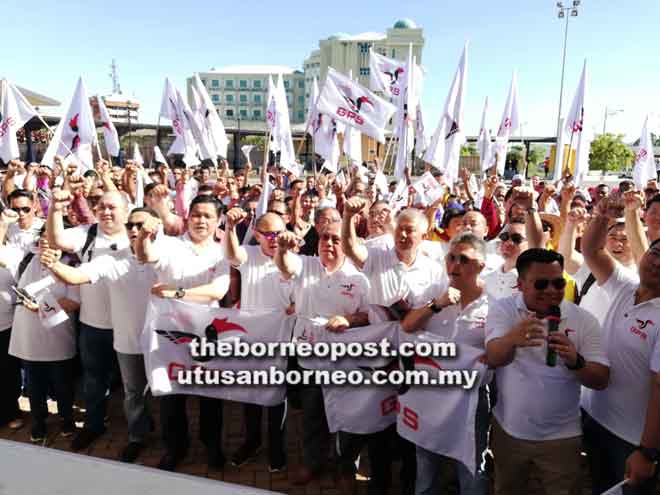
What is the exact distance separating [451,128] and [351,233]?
Result: 16.4ft

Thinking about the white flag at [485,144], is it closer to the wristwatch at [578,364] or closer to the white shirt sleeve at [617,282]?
the white shirt sleeve at [617,282]

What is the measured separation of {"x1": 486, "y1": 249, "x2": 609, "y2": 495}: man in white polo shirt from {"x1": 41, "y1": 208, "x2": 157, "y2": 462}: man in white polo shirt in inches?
89.9

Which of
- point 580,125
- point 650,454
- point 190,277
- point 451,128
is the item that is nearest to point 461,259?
point 650,454

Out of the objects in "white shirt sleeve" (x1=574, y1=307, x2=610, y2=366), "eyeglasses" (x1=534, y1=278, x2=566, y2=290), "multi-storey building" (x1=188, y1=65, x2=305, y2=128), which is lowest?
"white shirt sleeve" (x1=574, y1=307, x2=610, y2=366)

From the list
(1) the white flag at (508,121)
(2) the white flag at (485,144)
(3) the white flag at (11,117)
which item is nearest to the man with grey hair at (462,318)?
(3) the white flag at (11,117)

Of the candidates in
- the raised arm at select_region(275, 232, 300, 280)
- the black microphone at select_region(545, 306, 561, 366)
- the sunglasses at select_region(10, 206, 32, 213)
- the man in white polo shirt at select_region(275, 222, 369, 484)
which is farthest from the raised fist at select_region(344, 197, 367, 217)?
the sunglasses at select_region(10, 206, 32, 213)

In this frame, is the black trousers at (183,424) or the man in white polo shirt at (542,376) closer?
the man in white polo shirt at (542,376)

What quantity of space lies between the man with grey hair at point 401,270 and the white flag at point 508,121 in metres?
7.73

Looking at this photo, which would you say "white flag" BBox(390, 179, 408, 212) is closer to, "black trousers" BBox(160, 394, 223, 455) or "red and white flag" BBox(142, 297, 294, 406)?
"red and white flag" BBox(142, 297, 294, 406)

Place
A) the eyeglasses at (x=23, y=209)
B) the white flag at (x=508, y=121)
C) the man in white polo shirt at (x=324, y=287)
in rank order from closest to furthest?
the man in white polo shirt at (x=324, y=287) < the eyeglasses at (x=23, y=209) < the white flag at (x=508, y=121)

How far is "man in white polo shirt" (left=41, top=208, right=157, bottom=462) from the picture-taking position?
3.06 meters

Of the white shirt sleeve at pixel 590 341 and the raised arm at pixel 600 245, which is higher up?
the raised arm at pixel 600 245

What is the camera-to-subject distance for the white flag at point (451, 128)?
7.23 m

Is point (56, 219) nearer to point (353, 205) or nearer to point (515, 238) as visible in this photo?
point (353, 205)
